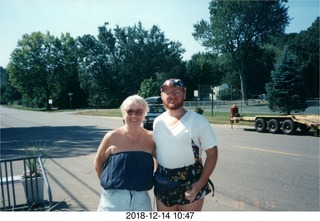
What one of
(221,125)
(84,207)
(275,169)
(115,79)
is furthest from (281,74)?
(115,79)

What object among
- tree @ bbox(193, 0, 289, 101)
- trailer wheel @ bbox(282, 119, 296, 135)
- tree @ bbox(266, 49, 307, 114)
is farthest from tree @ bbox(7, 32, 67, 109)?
trailer wheel @ bbox(282, 119, 296, 135)

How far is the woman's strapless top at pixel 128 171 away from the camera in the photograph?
2.55 m

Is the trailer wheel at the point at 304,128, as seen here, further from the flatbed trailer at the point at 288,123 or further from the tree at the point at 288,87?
the tree at the point at 288,87

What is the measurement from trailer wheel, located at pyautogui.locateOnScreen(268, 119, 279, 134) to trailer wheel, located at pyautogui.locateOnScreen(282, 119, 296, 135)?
1.15 feet

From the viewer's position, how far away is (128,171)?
8.36ft

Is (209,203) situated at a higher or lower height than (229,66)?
lower

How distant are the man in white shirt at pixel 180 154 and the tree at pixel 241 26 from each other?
45.8 m

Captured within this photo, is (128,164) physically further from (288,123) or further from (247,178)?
(288,123)

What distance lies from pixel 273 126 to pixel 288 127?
2.66 feet

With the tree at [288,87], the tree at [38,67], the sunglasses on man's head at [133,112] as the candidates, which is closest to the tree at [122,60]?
the tree at [38,67]

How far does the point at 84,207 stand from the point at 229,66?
61.0 metres

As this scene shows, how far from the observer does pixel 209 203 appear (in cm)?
484

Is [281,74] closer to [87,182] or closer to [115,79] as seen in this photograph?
[87,182]
